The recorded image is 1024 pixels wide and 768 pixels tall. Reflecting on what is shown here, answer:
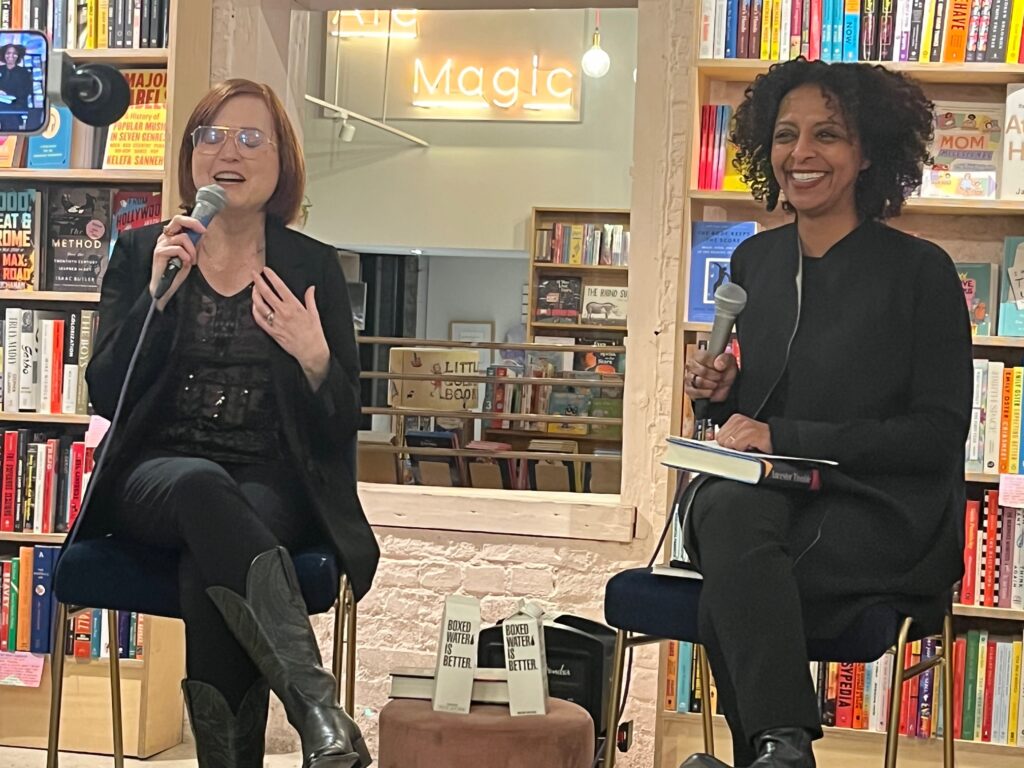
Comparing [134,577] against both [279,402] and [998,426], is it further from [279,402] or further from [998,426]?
[998,426]

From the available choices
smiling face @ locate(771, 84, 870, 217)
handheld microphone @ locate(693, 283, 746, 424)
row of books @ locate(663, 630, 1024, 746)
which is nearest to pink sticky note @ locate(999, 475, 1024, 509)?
row of books @ locate(663, 630, 1024, 746)

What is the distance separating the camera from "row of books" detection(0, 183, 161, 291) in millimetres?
3312

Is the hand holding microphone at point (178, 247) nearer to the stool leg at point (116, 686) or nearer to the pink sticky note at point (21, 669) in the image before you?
the stool leg at point (116, 686)

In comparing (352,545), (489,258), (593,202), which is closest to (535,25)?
(593,202)

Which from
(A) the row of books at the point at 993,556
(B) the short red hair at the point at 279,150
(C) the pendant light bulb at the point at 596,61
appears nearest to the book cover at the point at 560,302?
(C) the pendant light bulb at the point at 596,61

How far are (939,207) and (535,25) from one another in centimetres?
539

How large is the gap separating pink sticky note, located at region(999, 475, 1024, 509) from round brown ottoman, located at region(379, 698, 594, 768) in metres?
1.25

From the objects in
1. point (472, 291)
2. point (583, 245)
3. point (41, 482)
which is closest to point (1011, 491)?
point (41, 482)

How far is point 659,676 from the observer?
10.3 feet

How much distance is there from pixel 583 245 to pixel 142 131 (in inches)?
174

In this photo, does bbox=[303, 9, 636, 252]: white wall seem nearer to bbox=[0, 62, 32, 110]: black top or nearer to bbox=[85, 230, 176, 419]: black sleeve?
bbox=[85, 230, 176, 419]: black sleeve

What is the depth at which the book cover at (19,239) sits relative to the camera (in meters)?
3.34

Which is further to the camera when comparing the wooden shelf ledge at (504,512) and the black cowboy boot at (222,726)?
the wooden shelf ledge at (504,512)

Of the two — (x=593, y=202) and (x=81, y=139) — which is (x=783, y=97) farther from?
(x=593, y=202)
